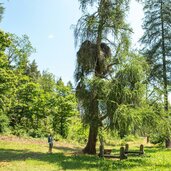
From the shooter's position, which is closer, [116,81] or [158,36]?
[116,81]

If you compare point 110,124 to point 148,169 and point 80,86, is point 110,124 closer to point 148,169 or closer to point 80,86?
point 80,86

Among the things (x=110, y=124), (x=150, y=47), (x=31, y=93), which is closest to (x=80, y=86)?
(x=110, y=124)

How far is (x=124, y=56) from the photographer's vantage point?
22.8 metres

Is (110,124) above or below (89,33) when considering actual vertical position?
below

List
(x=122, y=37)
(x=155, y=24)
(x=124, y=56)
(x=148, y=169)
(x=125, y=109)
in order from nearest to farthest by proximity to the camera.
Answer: (x=148, y=169)
(x=125, y=109)
(x=124, y=56)
(x=122, y=37)
(x=155, y=24)

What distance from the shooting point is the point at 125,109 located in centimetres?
2011

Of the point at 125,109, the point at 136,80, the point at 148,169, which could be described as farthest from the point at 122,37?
the point at 148,169

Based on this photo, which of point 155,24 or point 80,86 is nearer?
point 80,86

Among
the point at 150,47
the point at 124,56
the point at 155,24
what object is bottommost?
the point at 124,56

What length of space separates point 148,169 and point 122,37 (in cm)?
1123

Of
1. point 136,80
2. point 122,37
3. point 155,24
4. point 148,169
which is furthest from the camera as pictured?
point 155,24

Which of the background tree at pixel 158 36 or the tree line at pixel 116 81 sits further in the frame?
the background tree at pixel 158 36

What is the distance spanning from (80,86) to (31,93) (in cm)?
1943

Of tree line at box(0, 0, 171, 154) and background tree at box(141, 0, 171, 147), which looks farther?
background tree at box(141, 0, 171, 147)
